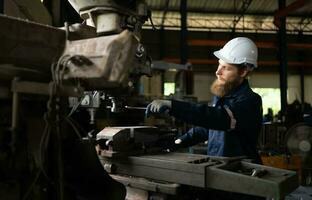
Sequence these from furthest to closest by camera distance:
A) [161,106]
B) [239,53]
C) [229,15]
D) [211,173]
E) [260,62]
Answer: [260,62] → [229,15] → [239,53] → [161,106] → [211,173]

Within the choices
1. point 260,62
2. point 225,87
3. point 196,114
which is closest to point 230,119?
point 196,114

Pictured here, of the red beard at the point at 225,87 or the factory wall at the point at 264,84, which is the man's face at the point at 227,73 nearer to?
the red beard at the point at 225,87

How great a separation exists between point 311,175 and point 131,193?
344 cm

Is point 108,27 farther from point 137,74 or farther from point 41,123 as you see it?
point 41,123

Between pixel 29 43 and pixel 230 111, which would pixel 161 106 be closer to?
pixel 230 111

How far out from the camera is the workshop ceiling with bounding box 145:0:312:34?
314 inches

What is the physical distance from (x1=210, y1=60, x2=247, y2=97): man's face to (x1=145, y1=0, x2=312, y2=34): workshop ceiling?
603 cm

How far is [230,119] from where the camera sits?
162 cm

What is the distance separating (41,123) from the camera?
116 centimetres

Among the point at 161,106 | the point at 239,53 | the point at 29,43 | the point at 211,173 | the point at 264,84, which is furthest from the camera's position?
the point at 264,84

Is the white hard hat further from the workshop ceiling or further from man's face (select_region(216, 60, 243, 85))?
the workshop ceiling

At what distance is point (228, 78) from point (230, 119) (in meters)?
0.34

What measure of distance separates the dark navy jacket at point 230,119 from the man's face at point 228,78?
43 mm

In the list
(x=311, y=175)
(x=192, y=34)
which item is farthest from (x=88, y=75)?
(x=192, y=34)
